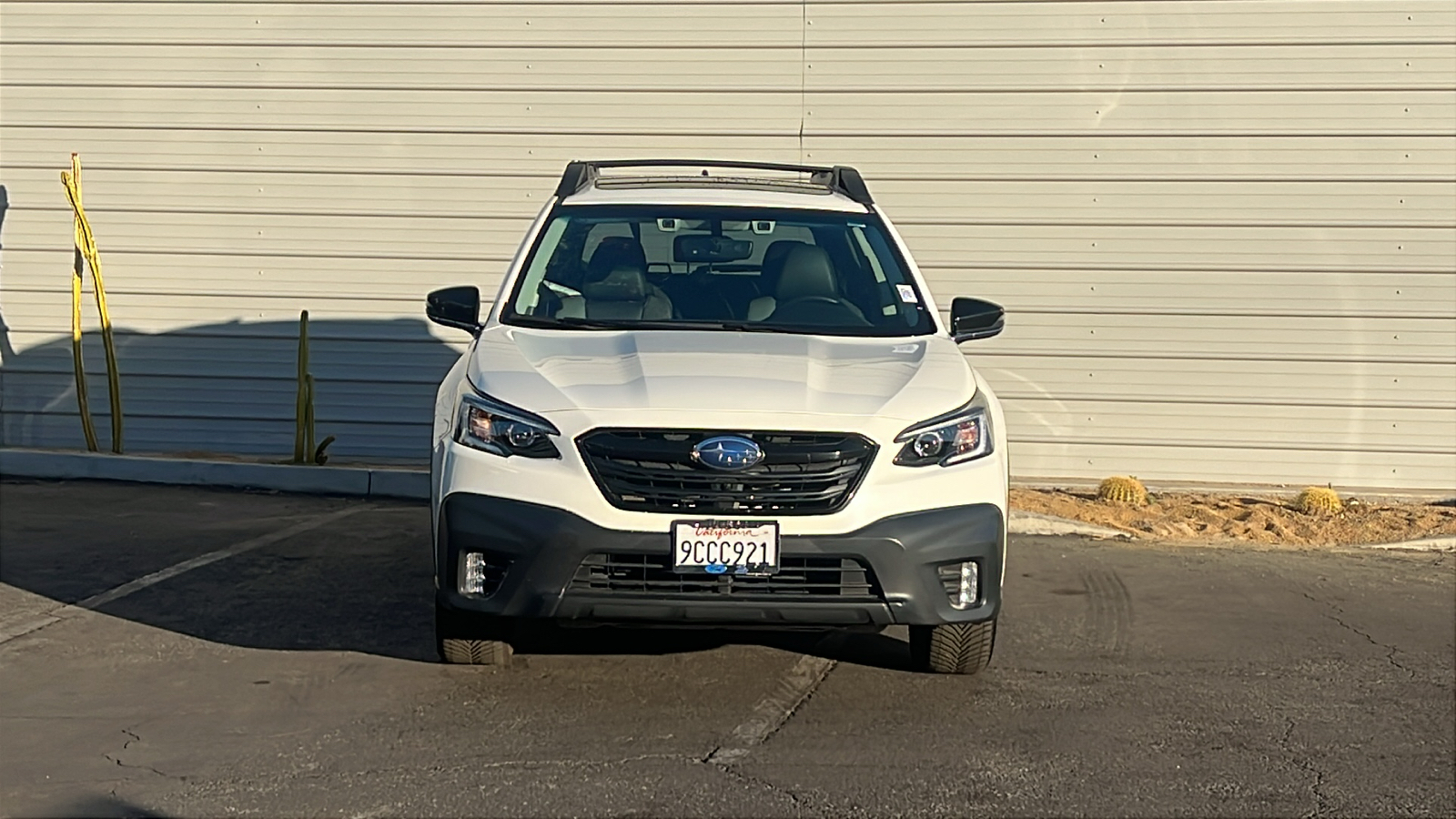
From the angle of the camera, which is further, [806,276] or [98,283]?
[98,283]

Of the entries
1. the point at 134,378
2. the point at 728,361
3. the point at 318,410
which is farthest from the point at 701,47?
the point at 728,361

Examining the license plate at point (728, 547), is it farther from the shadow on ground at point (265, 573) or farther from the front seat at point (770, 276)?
the front seat at point (770, 276)

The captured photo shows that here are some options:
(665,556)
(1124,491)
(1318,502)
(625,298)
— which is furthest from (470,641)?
(1318,502)

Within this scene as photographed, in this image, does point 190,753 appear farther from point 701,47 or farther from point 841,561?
point 701,47

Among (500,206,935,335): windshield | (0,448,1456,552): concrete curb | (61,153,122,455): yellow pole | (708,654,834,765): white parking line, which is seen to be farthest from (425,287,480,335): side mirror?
(61,153,122,455): yellow pole

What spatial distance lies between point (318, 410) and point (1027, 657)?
6.20 meters

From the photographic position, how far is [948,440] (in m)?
5.16

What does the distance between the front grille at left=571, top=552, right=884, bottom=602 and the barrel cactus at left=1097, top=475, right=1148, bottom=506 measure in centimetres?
517

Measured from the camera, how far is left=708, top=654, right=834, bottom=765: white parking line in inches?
191

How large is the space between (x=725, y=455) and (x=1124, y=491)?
17.8 ft

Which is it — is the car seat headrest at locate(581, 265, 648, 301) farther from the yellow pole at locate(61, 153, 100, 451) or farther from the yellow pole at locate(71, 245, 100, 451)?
the yellow pole at locate(71, 245, 100, 451)

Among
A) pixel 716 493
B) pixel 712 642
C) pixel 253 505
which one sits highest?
pixel 716 493

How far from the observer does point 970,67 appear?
33.7ft

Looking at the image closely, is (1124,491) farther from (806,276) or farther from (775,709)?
(775,709)
